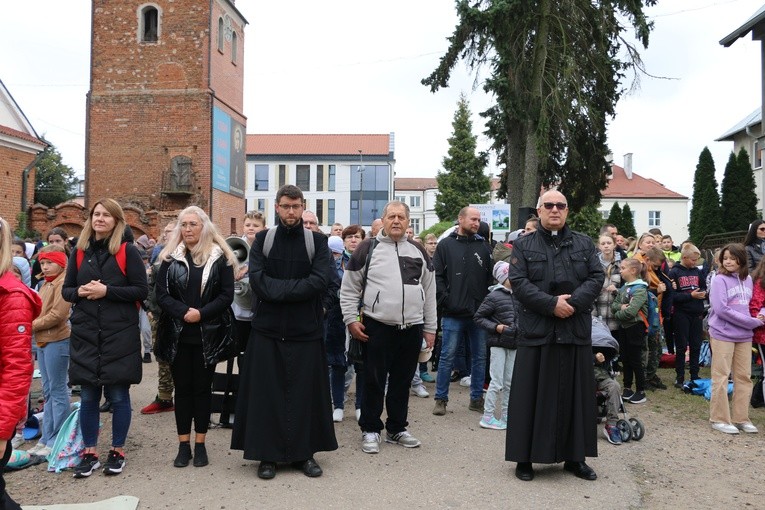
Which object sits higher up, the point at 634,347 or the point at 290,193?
the point at 290,193

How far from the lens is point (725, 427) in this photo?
7242 millimetres

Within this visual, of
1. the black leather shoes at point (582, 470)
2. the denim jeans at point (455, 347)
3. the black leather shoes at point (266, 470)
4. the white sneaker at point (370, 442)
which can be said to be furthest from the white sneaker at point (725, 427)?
the black leather shoes at point (266, 470)

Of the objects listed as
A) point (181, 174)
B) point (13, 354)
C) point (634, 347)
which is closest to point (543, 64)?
point (634, 347)

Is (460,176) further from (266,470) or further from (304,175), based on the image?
(266,470)

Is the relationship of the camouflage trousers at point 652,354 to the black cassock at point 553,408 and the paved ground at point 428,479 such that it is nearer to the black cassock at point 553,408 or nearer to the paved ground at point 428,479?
the paved ground at point 428,479

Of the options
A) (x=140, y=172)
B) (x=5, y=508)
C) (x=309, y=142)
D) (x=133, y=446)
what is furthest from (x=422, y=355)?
(x=309, y=142)

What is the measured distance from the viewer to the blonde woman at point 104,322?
530 cm

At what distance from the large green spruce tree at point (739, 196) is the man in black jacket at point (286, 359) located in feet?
113

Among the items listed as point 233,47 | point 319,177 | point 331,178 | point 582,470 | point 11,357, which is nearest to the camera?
point 11,357

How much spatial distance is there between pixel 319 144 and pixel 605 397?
7570cm

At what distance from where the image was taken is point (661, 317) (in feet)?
33.5

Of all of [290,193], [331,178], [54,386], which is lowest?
[54,386]

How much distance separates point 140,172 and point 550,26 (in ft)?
71.6

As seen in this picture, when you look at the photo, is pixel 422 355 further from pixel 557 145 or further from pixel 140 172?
pixel 140 172
